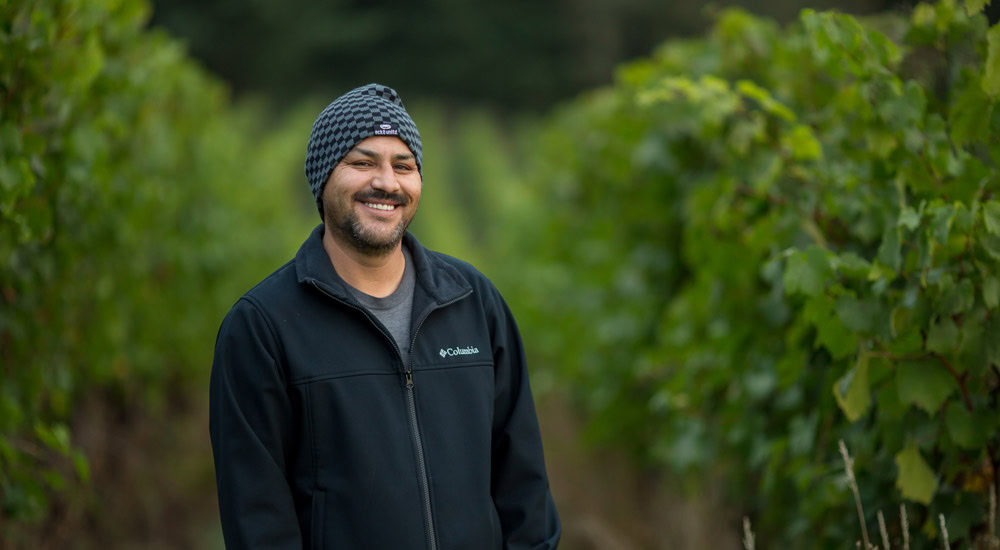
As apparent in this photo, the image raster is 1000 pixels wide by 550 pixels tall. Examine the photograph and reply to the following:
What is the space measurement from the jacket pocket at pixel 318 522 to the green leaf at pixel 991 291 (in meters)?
1.63

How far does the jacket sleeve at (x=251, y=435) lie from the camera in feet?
6.49

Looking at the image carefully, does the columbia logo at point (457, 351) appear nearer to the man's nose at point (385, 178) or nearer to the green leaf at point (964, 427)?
the man's nose at point (385, 178)

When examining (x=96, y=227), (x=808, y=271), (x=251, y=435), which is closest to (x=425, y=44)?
(x=96, y=227)

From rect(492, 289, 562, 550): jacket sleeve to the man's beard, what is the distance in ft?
1.17

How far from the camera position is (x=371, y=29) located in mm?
50219

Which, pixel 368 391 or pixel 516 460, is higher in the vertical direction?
pixel 368 391

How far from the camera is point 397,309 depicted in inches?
88.7

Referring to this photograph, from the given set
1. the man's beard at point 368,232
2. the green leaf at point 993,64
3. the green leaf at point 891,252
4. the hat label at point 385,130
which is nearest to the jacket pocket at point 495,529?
the man's beard at point 368,232

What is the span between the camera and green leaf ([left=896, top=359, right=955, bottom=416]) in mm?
2469

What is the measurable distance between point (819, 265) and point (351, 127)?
1.24 meters

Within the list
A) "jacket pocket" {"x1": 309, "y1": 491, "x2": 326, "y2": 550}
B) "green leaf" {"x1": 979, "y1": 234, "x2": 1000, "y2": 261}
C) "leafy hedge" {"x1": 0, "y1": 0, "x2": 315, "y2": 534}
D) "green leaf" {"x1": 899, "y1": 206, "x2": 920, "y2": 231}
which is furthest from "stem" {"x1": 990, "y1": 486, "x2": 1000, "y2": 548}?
"leafy hedge" {"x1": 0, "y1": 0, "x2": 315, "y2": 534}

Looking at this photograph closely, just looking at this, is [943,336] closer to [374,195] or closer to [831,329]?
[831,329]

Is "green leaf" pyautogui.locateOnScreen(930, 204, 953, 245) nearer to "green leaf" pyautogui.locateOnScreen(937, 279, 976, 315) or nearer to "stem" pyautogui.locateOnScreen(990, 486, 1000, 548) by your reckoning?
"green leaf" pyautogui.locateOnScreen(937, 279, 976, 315)

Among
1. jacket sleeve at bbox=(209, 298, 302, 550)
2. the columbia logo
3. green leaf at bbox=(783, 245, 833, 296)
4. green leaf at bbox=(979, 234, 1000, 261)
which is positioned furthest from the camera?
green leaf at bbox=(783, 245, 833, 296)
